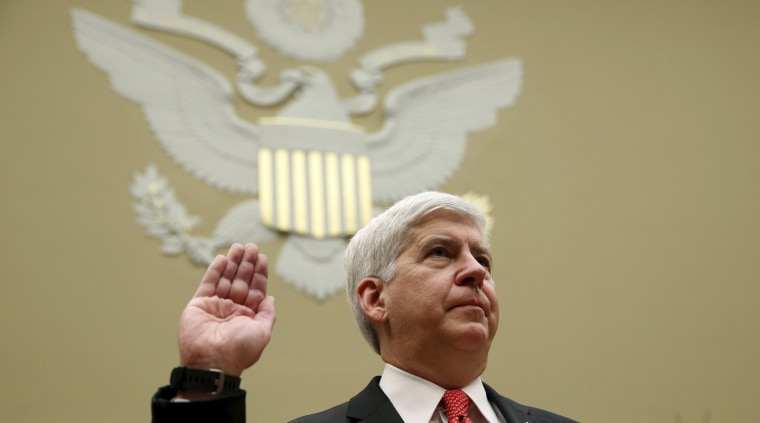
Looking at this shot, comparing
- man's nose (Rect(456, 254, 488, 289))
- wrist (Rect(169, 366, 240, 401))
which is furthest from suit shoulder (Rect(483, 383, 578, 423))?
wrist (Rect(169, 366, 240, 401))

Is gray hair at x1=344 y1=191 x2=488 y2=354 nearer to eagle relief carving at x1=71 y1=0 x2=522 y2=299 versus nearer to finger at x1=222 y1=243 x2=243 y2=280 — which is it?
finger at x1=222 y1=243 x2=243 y2=280

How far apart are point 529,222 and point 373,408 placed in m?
3.20

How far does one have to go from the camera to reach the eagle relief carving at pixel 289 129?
4477 mm

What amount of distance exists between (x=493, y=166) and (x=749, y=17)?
8.17ft

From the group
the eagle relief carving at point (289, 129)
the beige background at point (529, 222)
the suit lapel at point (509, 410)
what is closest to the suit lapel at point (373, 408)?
the suit lapel at point (509, 410)

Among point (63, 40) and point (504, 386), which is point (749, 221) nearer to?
point (504, 386)

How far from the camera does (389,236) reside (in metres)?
2.36

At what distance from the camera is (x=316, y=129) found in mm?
4770

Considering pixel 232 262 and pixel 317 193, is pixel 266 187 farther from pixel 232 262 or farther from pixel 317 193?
pixel 232 262

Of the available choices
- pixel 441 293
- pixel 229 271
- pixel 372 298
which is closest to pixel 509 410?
pixel 441 293

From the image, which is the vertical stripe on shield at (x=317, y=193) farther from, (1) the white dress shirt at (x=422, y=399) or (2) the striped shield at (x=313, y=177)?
(1) the white dress shirt at (x=422, y=399)

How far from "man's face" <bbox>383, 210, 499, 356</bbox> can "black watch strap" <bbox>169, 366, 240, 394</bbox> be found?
567mm

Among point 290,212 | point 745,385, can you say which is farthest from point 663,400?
point 290,212

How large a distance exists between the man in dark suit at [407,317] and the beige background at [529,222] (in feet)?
7.02
